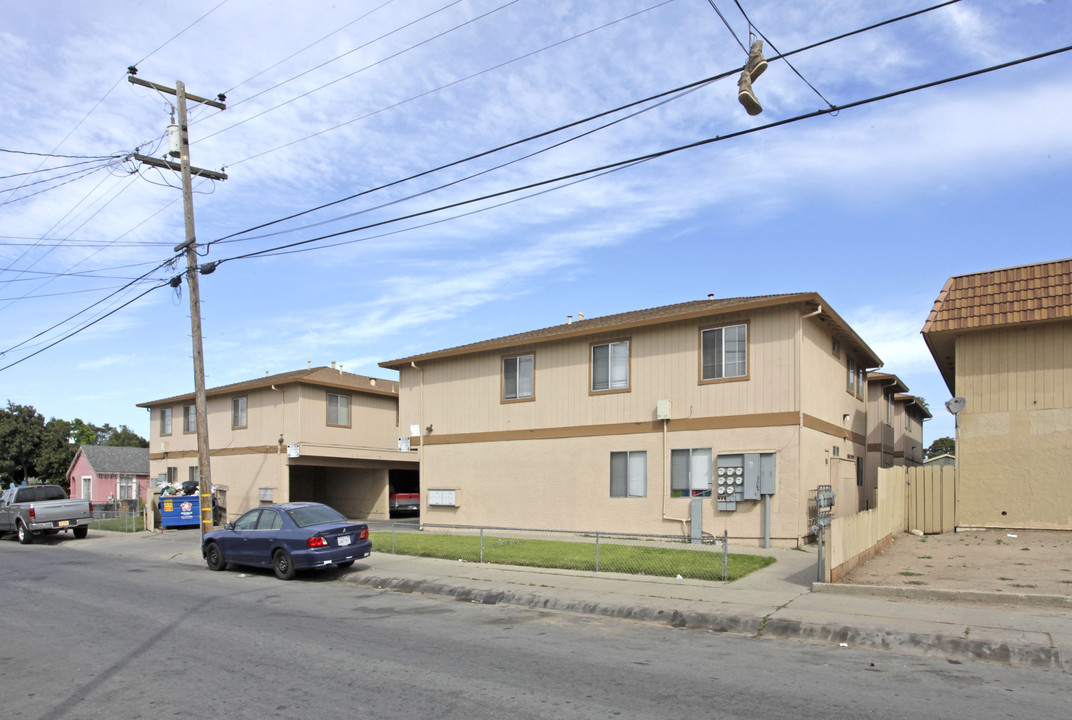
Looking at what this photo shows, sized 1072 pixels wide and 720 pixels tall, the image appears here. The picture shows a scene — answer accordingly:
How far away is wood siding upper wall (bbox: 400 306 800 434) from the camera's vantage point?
59.5 ft

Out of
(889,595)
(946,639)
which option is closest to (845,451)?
(889,595)

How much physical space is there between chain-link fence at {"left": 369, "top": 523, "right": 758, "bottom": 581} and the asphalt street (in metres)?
3.21

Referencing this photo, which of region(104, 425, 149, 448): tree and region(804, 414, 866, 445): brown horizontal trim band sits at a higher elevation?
region(804, 414, 866, 445): brown horizontal trim band

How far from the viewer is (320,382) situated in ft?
101

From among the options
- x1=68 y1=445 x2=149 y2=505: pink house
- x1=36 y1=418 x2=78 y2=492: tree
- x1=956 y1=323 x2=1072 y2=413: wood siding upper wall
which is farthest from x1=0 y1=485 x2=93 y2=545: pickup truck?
x1=36 y1=418 x2=78 y2=492: tree

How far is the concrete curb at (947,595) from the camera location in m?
10.1

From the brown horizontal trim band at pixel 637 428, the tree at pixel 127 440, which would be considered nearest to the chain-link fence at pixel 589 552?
the brown horizontal trim band at pixel 637 428

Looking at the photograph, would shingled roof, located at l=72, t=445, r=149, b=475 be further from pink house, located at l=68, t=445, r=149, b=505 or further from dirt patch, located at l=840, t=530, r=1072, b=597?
dirt patch, located at l=840, t=530, r=1072, b=597

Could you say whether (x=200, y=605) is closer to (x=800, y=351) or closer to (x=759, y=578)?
(x=759, y=578)

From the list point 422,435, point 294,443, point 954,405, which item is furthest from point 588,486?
point 294,443

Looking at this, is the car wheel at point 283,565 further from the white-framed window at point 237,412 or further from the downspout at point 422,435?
the white-framed window at point 237,412

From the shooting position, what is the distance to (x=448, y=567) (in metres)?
16.0

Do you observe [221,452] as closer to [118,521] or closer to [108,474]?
[118,521]

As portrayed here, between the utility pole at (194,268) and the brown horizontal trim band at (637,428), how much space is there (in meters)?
7.34
